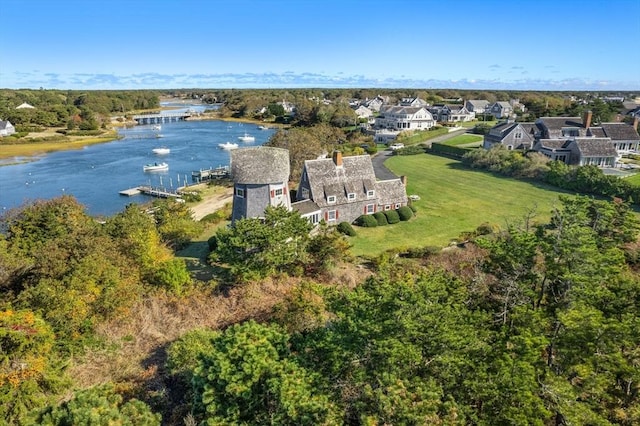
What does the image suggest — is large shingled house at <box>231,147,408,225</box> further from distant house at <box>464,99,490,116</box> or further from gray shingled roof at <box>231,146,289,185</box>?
distant house at <box>464,99,490,116</box>

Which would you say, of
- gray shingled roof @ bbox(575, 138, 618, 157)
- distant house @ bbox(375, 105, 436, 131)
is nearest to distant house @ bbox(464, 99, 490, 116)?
distant house @ bbox(375, 105, 436, 131)

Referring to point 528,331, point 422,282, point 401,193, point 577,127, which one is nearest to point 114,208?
point 401,193

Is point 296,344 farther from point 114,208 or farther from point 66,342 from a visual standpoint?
point 114,208

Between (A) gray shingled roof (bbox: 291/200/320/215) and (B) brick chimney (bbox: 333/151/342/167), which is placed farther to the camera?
(B) brick chimney (bbox: 333/151/342/167)

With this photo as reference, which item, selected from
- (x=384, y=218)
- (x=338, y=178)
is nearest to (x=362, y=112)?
(x=338, y=178)

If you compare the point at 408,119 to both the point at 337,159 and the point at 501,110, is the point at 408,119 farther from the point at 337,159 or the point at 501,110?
the point at 337,159

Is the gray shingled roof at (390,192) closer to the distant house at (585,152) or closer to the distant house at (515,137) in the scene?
the distant house at (585,152)
